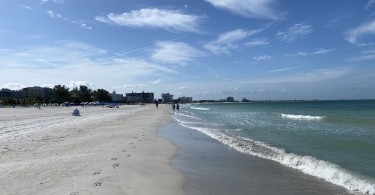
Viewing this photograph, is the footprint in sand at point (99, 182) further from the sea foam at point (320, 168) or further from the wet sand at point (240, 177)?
the sea foam at point (320, 168)

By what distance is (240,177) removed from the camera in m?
10.2

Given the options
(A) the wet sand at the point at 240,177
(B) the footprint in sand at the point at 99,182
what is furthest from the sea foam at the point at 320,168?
(B) the footprint in sand at the point at 99,182

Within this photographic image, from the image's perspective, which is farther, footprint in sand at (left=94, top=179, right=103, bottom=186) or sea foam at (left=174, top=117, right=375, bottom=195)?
sea foam at (left=174, top=117, right=375, bottom=195)

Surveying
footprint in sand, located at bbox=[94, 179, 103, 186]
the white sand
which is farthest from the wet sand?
footprint in sand, located at bbox=[94, 179, 103, 186]

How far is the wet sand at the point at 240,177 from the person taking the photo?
8680 mm

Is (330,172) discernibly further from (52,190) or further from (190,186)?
(52,190)

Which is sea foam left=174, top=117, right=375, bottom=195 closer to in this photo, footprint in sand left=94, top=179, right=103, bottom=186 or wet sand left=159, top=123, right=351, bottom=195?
wet sand left=159, top=123, right=351, bottom=195

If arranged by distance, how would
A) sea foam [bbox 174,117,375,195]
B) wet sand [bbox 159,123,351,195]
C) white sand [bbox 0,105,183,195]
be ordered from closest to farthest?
white sand [bbox 0,105,183,195]
wet sand [bbox 159,123,351,195]
sea foam [bbox 174,117,375,195]

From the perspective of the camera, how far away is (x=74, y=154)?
13.3 metres

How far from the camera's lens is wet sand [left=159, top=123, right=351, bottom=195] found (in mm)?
8680

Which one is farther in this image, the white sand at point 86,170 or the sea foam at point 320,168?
the sea foam at point 320,168

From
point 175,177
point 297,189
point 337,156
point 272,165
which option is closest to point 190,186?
point 175,177

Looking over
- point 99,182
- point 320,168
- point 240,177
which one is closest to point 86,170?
point 99,182

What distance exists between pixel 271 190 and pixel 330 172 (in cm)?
277
